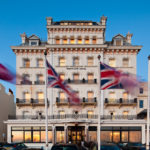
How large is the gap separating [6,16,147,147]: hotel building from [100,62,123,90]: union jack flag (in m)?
20.5

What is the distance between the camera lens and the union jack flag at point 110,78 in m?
18.2

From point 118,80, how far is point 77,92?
22444mm

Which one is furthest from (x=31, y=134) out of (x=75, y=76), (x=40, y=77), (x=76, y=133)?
(x=75, y=76)

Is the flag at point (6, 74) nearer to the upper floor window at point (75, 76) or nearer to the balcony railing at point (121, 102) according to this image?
the upper floor window at point (75, 76)

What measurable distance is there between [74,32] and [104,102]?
14.3 meters

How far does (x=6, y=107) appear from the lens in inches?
2039

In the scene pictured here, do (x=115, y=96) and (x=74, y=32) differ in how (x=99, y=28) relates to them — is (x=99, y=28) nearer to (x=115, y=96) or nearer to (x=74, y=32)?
(x=74, y=32)

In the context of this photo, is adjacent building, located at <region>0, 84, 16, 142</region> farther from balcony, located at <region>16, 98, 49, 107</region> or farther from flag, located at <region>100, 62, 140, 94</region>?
flag, located at <region>100, 62, 140, 94</region>

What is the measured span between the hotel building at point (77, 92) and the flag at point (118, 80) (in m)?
20.6

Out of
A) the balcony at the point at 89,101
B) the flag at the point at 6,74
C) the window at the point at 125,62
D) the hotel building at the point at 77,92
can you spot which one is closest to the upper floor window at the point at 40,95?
the hotel building at the point at 77,92

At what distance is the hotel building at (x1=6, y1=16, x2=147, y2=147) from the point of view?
38688mm

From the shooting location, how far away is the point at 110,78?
1841 cm

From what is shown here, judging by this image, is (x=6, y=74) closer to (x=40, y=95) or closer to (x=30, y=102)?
(x=30, y=102)

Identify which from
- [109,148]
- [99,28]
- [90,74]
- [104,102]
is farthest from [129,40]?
[109,148]
